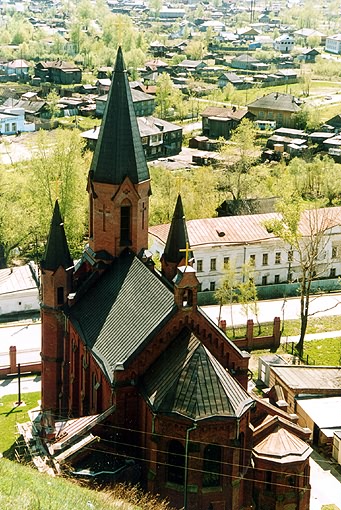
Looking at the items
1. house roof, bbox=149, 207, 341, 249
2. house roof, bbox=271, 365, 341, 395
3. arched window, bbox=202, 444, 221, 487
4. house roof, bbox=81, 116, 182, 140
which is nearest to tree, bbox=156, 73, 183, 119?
house roof, bbox=81, 116, 182, 140

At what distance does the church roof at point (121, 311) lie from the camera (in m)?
28.2

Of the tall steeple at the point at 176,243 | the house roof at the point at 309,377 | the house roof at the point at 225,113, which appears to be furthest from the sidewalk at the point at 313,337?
the house roof at the point at 225,113

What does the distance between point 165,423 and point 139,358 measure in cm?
285

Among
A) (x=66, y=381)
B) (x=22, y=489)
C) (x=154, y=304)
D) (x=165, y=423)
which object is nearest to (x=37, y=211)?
(x=66, y=381)

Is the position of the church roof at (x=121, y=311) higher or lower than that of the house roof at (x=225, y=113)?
higher

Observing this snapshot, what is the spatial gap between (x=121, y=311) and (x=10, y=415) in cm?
1049

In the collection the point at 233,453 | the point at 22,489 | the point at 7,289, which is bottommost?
the point at 7,289

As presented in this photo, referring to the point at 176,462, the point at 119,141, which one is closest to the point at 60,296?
the point at 119,141

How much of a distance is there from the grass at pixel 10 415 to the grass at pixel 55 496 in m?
9.61

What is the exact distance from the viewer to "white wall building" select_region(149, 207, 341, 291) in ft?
181

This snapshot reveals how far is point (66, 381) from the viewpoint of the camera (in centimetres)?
3453

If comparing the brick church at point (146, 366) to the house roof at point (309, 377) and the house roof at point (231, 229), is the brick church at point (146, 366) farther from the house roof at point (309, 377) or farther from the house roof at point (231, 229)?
the house roof at point (231, 229)

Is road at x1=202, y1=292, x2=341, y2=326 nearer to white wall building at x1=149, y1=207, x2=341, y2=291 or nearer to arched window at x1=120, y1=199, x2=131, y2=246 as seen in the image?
white wall building at x1=149, y1=207, x2=341, y2=291

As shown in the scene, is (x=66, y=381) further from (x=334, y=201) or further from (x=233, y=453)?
(x=334, y=201)
